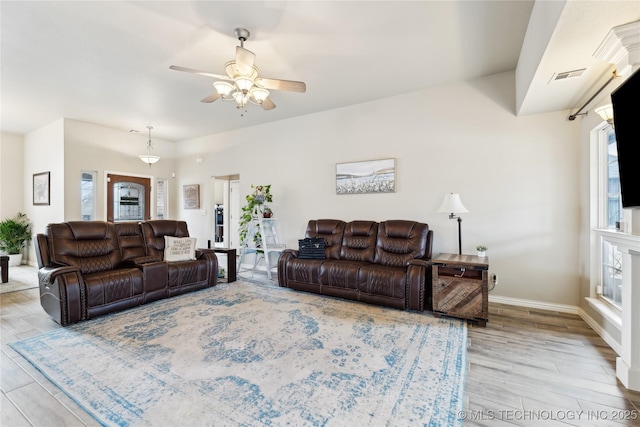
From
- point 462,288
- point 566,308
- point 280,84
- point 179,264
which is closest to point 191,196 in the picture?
point 179,264

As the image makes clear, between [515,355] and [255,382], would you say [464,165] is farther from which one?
[255,382]

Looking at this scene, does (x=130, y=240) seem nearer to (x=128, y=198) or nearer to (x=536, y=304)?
(x=128, y=198)

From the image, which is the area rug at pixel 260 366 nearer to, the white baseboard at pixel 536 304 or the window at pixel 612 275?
the white baseboard at pixel 536 304

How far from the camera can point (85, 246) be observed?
3.49 metres

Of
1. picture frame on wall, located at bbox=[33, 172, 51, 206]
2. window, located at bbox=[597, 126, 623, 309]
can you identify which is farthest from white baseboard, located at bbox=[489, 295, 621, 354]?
picture frame on wall, located at bbox=[33, 172, 51, 206]

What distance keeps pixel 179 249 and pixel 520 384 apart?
4165 millimetres

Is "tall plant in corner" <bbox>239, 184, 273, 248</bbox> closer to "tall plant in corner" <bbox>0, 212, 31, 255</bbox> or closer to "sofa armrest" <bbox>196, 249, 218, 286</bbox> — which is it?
"sofa armrest" <bbox>196, 249, 218, 286</bbox>

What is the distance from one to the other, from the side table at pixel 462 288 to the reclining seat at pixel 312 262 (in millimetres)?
1487

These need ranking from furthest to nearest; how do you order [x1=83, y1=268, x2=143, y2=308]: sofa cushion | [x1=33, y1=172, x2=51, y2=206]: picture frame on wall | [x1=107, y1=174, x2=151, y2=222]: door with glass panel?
[x1=107, y1=174, x2=151, y2=222]: door with glass panel → [x1=33, y1=172, x2=51, y2=206]: picture frame on wall → [x1=83, y1=268, x2=143, y2=308]: sofa cushion

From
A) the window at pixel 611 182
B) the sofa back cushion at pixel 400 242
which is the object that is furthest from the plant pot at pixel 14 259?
the window at pixel 611 182

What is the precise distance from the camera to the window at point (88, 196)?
5545mm

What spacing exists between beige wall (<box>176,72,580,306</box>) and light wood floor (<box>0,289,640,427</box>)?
88 centimetres

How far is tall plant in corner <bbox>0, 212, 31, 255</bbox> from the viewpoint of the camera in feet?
19.0

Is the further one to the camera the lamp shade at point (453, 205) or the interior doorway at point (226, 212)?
the interior doorway at point (226, 212)
